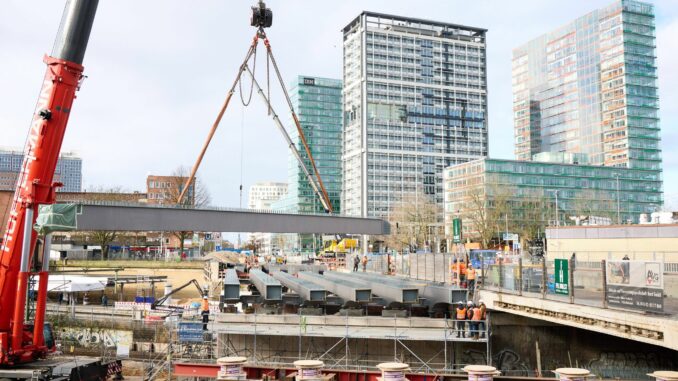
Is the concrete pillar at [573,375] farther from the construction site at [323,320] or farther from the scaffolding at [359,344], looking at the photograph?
the scaffolding at [359,344]

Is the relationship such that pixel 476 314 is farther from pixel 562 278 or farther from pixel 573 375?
pixel 573 375

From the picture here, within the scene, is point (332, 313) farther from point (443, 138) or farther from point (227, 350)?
point (443, 138)

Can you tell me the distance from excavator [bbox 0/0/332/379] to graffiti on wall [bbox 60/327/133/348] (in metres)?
12.8

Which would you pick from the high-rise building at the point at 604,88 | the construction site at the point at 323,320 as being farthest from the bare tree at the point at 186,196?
the high-rise building at the point at 604,88

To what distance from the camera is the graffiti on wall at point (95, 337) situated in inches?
1118

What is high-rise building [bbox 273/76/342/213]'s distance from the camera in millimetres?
171750

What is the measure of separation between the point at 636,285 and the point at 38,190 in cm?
1630

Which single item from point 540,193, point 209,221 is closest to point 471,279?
point 209,221

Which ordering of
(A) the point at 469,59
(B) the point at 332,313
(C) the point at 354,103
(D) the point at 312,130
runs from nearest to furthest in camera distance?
1. (B) the point at 332,313
2. (C) the point at 354,103
3. (A) the point at 469,59
4. (D) the point at 312,130

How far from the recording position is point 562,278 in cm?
1833

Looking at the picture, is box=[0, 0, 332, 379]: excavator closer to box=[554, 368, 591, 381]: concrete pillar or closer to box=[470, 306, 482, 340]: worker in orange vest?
box=[554, 368, 591, 381]: concrete pillar

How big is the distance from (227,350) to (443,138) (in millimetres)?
123142

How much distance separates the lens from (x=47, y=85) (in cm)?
1598

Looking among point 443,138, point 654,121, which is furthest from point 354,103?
point 654,121
